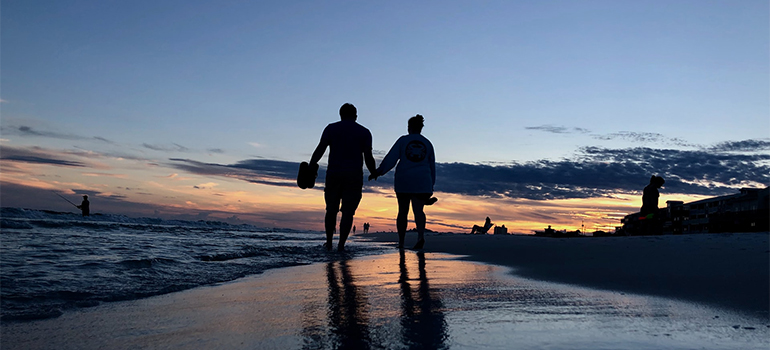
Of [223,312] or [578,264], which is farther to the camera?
[578,264]

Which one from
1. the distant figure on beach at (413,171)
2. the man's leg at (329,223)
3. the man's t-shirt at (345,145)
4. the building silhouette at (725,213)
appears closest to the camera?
the man's t-shirt at (345,145)

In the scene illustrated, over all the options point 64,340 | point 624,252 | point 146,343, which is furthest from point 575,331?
point 624,252

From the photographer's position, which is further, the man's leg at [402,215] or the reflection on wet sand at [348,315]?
the man's leg at [402,215]

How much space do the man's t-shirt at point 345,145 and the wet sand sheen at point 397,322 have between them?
151 inches

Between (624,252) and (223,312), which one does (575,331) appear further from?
(624,252)

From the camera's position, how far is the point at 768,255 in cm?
388

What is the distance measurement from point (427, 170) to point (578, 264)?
3471mm

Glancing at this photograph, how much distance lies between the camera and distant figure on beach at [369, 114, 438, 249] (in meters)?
7.28

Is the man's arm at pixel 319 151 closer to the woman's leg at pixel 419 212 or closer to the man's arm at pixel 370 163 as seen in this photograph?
the man's arm at pixel 370 163

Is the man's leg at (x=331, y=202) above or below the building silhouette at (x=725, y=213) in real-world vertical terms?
below

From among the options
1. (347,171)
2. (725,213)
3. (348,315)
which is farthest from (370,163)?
(725,213)

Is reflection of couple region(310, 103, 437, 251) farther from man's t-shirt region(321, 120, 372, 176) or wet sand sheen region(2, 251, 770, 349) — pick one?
wet sand sheen region(2, 251, 770, 349)

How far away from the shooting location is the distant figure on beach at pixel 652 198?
38.4ft

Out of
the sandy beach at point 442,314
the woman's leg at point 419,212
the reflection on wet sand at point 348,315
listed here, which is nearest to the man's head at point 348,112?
the woman's leg at point 419,212
